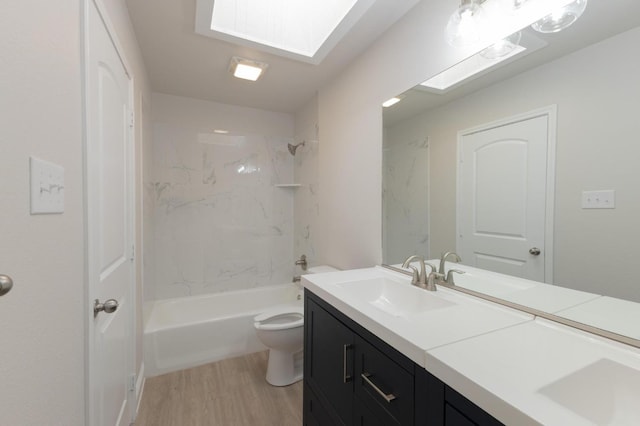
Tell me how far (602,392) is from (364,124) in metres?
1.71

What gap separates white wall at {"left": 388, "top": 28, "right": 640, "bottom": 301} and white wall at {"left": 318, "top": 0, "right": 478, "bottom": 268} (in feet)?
1.46

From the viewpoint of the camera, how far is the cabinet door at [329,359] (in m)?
1.15

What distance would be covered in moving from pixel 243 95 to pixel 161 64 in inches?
30.5

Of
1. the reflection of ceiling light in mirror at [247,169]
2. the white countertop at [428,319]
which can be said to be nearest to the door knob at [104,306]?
the white countertop at [428,319]

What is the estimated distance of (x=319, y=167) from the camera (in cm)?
269

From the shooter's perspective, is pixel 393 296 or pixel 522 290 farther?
pixel 393 296

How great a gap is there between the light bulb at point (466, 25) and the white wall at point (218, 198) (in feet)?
7.53

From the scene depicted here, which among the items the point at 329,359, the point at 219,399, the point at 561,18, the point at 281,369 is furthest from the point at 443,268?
the point at 219,399

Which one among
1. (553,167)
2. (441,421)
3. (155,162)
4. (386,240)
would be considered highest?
(155,162)

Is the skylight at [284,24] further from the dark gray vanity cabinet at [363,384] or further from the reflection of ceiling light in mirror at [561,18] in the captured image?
the dark gray vanity cabinet at [363,384]

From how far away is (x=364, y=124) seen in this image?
199cm

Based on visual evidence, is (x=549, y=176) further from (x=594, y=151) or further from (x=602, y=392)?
(x=602, y=392)

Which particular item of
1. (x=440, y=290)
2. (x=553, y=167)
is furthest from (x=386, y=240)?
(x=553, y=167)

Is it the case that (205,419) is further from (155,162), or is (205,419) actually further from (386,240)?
(155,162)
